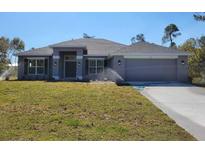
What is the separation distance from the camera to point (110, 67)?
25.9 m

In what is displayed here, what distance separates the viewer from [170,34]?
46.0m

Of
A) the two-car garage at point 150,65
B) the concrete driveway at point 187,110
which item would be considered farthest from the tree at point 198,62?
the concrete driveway at point 187,110

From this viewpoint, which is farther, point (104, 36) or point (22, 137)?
point (104, 36)

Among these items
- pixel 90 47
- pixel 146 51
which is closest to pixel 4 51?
pixel 90 47

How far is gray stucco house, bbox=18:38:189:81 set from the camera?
78.3 feet

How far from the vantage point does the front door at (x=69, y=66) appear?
2765 centimetres

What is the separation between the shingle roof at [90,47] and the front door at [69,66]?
4.52ft

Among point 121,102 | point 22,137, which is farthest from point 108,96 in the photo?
point 22,137

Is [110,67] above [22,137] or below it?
above

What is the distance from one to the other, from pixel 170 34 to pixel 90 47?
20.8 meters

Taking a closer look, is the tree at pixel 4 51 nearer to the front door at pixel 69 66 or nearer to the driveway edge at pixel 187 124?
the front door at pixel 69 66

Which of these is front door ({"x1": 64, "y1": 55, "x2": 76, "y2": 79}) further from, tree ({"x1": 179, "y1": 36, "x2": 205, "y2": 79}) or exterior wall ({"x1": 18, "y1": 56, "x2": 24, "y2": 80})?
tree ({"x1": 179, "y1": 36, "x2": 205, "y2": 79})

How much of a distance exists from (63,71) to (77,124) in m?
19.4

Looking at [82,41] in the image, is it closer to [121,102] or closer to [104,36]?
[104,36]
